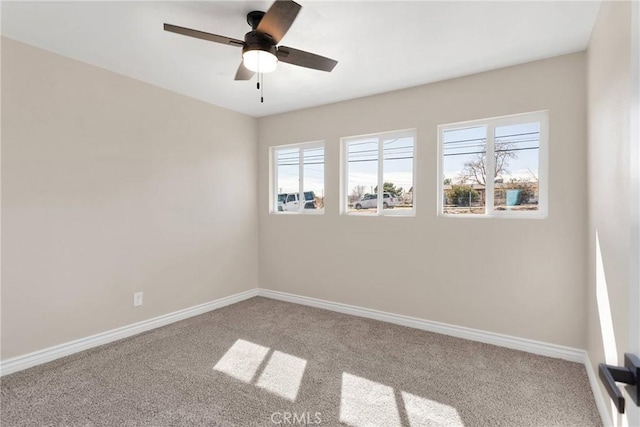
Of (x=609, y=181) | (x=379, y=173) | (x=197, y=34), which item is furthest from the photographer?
(x=379, y=173)

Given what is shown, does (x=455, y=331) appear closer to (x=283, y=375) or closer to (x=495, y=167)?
(x=495, y=167)

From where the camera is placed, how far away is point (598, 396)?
6.54 ft

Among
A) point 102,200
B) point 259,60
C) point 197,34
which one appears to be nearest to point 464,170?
point 259,60

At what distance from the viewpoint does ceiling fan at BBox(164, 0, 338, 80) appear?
174 centimetres

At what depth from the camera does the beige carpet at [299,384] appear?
193 centimetres

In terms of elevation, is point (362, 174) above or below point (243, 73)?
below

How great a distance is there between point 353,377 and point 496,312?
4.87 feet

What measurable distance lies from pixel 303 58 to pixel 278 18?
432 millimetres

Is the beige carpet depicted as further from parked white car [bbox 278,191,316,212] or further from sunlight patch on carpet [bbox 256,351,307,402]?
parked white car [bbox 278,191,316,212]

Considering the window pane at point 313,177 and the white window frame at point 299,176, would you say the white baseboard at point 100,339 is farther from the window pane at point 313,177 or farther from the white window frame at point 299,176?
the window pane at point 313,177

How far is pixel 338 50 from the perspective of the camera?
253 cm

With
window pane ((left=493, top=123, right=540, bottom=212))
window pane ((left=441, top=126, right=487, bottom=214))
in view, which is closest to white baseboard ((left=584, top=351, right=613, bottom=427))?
window pane ((left=493, top=123, right=540, bottom=212))

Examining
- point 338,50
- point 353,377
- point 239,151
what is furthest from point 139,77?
point 353,377

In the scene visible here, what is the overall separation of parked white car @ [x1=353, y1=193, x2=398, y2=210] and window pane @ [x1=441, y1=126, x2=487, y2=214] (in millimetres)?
539
